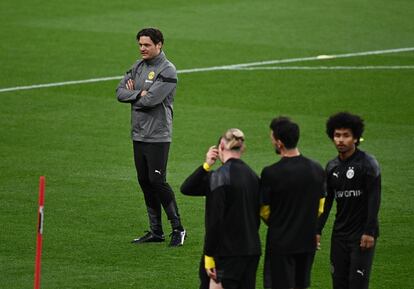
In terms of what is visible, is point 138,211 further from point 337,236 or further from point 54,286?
point 337,236

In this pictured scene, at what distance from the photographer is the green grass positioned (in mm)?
14172

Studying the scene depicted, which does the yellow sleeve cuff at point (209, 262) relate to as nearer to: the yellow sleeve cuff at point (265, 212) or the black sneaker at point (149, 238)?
the yellow sleeve cuff at point (265, 212)

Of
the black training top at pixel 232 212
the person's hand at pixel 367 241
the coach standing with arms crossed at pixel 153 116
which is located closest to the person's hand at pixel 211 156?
the black training top at pixel 232 212

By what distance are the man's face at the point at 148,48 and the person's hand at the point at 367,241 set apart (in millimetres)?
4462

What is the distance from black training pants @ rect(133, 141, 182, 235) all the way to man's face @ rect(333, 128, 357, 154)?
3702 millimetres

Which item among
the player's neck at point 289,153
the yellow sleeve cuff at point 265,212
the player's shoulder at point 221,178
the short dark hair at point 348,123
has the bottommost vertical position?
the yellow sleeve cuff at point 265,212

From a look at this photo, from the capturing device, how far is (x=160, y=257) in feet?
46.5

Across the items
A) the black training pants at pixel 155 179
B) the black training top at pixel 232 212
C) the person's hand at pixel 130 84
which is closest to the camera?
the black training top at pixel 232 212

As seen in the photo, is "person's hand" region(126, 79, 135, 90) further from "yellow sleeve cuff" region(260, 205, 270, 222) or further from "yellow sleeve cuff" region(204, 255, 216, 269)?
"yellow sleeve cuff" region(204, 255, 216, 269)

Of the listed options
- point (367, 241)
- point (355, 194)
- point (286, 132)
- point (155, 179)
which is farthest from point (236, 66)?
point (286, 132)

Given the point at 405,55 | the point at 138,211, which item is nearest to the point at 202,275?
the point at 138,211

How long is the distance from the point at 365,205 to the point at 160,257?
3.62 meters

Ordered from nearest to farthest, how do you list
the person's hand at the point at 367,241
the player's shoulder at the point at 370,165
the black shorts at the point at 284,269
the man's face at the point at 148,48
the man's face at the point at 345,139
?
the black shorts at the point at 284,269, the person's hand at the point at 367,241, the player's shoulder at the point at 370,165, the man's face at the point at 345,139, the man's face at the point at 148,48

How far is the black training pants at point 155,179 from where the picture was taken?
14.6m
